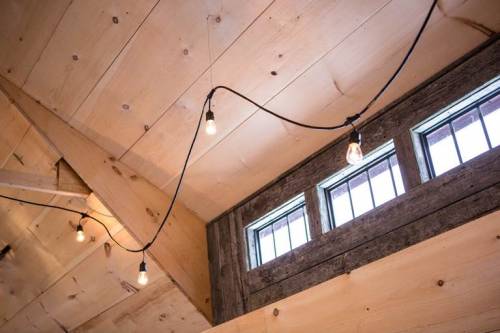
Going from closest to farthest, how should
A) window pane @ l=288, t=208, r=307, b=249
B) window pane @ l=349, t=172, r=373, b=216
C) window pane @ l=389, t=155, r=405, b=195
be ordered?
window pane @ l=389, t=155, r=405, b=195
window pane @ l=349, t=172, r=373, b=216
window pane @ l=288, t=208, r=307, b=249

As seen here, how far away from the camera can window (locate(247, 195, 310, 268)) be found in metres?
2.91

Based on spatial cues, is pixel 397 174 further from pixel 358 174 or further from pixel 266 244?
pixel 266 244

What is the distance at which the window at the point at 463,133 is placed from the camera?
2.15 m

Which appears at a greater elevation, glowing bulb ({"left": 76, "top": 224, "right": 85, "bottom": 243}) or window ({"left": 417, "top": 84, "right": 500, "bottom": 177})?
glowing bulb ({"left": 76, "top": 224, "right": 85, "bottom": 243})

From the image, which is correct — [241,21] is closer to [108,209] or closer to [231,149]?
[231,149]

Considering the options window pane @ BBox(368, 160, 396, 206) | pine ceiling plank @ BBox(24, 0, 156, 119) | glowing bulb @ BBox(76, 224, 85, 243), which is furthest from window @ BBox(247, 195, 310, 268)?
pine ceiling plank @ BBox(24, 0, 156, 119)

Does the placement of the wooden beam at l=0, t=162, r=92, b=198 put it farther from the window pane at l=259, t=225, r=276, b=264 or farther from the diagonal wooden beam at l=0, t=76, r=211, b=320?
the window pane at l=259, t=225, r=276, b=264

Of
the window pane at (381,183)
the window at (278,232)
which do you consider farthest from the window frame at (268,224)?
the window pane at (381,183)

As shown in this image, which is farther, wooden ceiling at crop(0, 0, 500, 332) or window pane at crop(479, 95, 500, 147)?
wooden ceiling at crop(0, 0, 500, 332)

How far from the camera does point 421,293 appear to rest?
1.84 m

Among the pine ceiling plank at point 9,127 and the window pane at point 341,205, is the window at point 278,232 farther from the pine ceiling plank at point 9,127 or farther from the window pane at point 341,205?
the pine ceiling plank at point 9,127

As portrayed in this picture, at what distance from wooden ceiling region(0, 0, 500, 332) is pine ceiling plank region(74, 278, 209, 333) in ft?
0.04

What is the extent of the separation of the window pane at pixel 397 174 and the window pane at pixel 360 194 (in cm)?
15

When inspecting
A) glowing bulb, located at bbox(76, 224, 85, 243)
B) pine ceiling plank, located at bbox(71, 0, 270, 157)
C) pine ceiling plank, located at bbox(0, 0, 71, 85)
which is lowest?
glowing bulb, located at bbox(76, 224, 85, 243)
